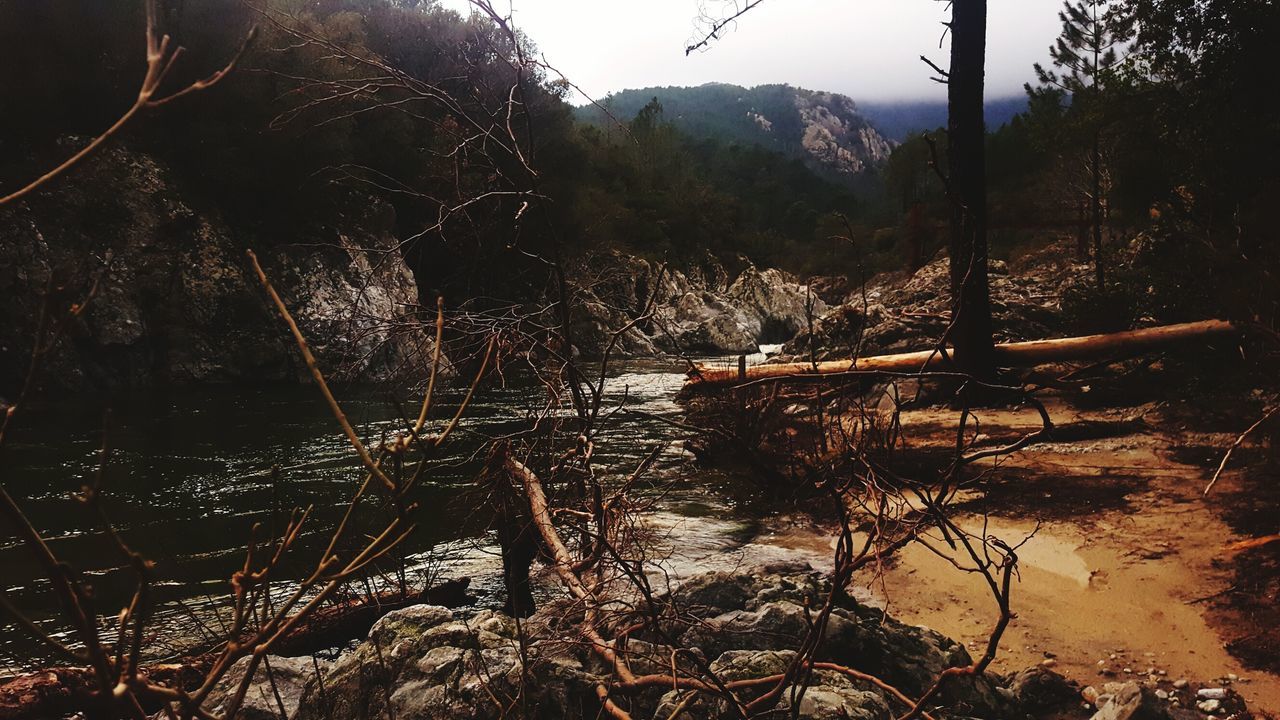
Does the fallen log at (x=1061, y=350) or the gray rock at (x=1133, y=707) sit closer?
the gray rock at (x=1133, y=707)

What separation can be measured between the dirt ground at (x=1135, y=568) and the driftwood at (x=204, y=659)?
9.60 ft

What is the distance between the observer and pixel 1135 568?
4730mm

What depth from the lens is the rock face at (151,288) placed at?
1462 cm

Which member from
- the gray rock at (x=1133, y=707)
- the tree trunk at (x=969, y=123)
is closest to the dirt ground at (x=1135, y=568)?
the gray rock at (x=1133, y=707)

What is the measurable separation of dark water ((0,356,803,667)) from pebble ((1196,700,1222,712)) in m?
2.72

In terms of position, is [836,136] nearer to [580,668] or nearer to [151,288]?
[151,288]

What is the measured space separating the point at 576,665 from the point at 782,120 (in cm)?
17543

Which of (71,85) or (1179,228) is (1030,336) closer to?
(1179,228)

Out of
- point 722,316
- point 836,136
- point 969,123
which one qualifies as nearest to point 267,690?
point 969,123

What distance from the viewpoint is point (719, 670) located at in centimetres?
308

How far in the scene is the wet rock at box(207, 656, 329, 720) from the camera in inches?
127

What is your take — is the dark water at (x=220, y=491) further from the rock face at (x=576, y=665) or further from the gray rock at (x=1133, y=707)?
the gray rock at (x=1133, y=707)

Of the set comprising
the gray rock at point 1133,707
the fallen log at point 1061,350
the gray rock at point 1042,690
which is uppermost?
the fallen log at point 1061,350

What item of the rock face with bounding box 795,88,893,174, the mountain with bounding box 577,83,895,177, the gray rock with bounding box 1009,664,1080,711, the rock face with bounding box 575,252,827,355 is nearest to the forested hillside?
the gray rock with bounding box 1009,664,1080,711
